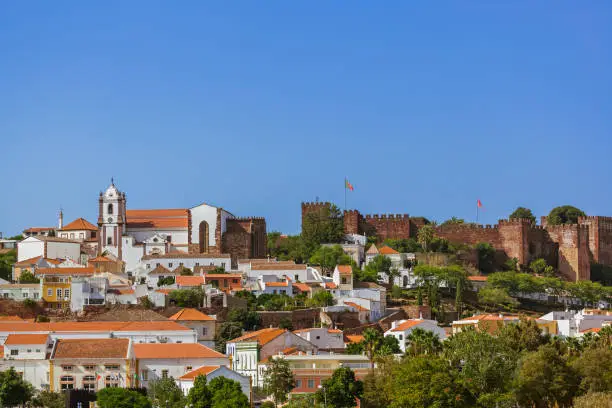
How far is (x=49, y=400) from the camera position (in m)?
57.7

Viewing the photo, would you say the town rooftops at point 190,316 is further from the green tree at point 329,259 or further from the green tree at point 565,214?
the green tree at point 565,214

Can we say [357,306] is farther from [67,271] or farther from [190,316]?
[67,271]

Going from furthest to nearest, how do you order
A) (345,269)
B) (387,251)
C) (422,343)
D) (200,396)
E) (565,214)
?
(565,214) → (387,251) → (345,269) → (422,343) → (200,396)

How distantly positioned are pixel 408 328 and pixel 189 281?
578 inches

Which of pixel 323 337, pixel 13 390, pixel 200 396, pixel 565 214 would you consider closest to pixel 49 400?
pixel 13 390

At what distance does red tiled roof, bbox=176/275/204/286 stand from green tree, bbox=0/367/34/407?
2123 centimetres

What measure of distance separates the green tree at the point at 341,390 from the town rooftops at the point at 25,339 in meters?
15.2

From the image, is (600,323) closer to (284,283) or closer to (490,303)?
(490,303)

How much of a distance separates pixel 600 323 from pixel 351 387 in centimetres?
Answer: 2646

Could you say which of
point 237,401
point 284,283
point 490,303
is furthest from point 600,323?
point 237,401

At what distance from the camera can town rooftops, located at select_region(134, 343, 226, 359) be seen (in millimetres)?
62750

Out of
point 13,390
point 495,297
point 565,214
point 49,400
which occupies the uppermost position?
point 565,214

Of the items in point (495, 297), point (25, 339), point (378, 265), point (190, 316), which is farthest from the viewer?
point (378, 265)

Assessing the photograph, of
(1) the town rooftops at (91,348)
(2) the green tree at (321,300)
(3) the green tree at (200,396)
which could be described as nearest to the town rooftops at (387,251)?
(2) the green tree at (321,300)
